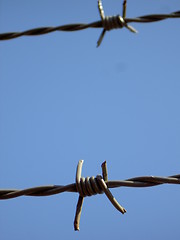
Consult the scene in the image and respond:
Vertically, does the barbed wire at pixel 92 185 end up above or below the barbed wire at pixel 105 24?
below

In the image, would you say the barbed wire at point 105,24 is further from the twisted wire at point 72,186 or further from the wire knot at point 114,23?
the twisted wire at point 72,186

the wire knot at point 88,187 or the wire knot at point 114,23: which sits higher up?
the wire knot at point 114,23

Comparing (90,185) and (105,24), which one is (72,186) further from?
(105,24)

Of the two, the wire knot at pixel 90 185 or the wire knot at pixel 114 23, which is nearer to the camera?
the wire knot at pixel 90 185

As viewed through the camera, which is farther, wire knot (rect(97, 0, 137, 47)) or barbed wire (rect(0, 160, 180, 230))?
wire knot (rect(97, 0, 137, 47))

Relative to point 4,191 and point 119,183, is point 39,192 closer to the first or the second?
point 4,191

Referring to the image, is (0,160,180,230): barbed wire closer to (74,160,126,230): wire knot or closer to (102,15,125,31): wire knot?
(74,160,126,230): wire knot

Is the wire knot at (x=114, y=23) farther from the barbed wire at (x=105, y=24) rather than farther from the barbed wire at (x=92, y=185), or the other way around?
the barbed wire at (x=92, y=185)

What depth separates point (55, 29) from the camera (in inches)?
53.6

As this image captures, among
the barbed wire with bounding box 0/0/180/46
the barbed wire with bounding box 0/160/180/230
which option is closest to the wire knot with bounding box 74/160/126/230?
the barbed wire with bounding box 0/160/180/230

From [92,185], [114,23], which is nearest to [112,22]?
[114,23]

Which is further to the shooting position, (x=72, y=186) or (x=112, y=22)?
(x=112, y=22)

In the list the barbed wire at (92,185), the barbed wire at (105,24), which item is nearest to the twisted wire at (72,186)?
the barbed wire at (92,185)

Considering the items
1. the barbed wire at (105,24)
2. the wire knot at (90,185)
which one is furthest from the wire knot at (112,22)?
the wire knot at (90,185)
